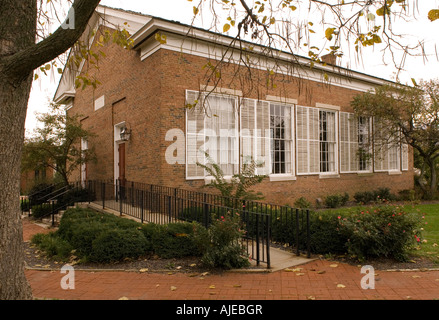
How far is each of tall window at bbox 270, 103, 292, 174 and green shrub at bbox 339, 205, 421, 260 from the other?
7.64 meters

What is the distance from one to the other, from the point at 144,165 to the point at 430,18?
31.8ft

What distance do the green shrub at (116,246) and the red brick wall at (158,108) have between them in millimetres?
4015

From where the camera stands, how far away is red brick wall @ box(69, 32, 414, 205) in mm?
11062

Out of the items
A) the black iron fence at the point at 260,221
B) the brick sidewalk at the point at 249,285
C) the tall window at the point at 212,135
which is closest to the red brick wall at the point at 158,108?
the tall window at the point at 212,135

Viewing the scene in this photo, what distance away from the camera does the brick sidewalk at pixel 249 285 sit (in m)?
4.72

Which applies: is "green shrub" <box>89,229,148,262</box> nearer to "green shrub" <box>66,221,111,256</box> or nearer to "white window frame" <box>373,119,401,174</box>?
"green shrub" <box>66,221,111,256</box>

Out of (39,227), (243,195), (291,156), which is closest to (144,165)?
(243,195)

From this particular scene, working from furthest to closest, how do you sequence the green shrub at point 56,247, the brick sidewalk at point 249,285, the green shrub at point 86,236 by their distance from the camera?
1. the green shrub at point 56,247
2. the green shrub at point 86,236
3. the brick sidewalk at point 249,285

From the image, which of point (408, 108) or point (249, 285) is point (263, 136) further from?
point (249, 285)

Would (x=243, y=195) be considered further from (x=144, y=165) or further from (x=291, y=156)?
(x=291, y=156)

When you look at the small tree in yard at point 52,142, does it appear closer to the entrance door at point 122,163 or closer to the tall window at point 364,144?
the entrance door at point 122,163

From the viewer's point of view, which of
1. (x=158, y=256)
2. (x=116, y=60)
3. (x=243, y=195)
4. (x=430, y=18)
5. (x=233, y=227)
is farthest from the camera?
(x=116, y=60)

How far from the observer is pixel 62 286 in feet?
17.5

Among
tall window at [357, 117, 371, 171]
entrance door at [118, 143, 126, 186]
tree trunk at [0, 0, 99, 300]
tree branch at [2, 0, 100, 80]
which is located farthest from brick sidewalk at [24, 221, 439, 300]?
tall window at [357, 117, 371, 171]
